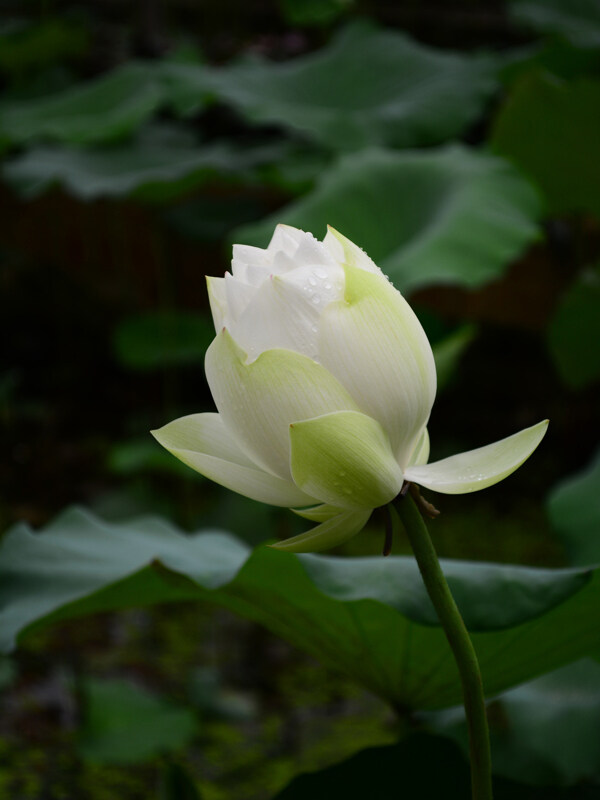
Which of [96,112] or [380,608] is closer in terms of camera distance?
[380,608]

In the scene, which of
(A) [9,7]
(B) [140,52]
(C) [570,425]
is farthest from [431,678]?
(A) [9,7]

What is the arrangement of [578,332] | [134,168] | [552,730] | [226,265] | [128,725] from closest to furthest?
[552,730] → [128,725] → [578,332] → [134,168] → [226,265]

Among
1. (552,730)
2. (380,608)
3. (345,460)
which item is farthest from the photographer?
(552,730)

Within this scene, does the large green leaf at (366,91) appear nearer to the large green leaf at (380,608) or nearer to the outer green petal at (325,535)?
the large green leaf at (380,608)

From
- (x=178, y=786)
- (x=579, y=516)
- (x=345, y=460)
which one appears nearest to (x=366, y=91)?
(x=579, y=516)

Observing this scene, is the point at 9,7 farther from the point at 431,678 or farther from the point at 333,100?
the point at 431,678

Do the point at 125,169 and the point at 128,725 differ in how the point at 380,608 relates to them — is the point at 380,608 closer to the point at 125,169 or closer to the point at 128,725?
the point at 128,725

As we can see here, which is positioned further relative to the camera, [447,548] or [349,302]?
[447,548]
